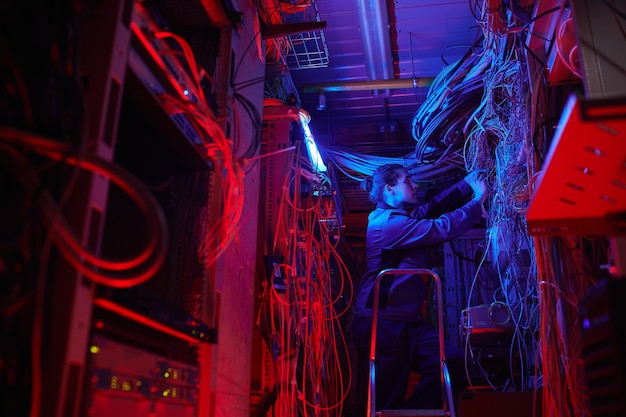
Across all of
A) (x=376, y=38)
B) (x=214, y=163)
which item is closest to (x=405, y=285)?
(x=376, y=38)

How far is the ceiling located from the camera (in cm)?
341

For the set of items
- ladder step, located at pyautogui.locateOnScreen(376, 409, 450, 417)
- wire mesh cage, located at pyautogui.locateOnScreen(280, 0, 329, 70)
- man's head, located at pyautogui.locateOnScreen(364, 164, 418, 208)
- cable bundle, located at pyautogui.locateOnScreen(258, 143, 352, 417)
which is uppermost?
wire mesh cage, located at pyautogui.locateOnScreen(280, 0, 329, 70)

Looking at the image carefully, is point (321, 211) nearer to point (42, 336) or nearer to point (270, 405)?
point (270, 405)

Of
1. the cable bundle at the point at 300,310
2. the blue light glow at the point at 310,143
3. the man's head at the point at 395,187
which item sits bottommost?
the cable bundle at the point at 300,310

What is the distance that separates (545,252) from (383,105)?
8.86 feet

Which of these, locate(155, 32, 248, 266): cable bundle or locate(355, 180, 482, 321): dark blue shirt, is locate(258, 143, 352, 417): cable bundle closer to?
locate(355, 180, 482, 321): dark blue shirt

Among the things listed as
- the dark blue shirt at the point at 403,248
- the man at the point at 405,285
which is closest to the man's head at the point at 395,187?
the man at the point at 405,285

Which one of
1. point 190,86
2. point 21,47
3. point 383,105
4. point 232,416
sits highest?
point 383,105

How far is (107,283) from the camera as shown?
1017mm

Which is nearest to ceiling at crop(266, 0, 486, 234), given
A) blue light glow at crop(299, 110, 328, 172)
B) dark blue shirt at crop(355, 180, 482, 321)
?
blue light glow at crop(299, 110, 328, 172)

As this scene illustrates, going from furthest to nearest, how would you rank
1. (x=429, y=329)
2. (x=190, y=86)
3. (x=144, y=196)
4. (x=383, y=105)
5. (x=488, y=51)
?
1. (x=383, y=105)
2. (x=429, y=329)
3. (x=488, y=51)
4. (x=190, y=86)
5. (x=144, y=196)

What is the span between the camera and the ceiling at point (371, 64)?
3.41 metres

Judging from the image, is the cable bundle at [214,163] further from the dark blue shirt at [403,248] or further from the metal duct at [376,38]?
the dark blue shirt at [403,248]

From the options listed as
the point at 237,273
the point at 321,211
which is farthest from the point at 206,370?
the point at 321,211
